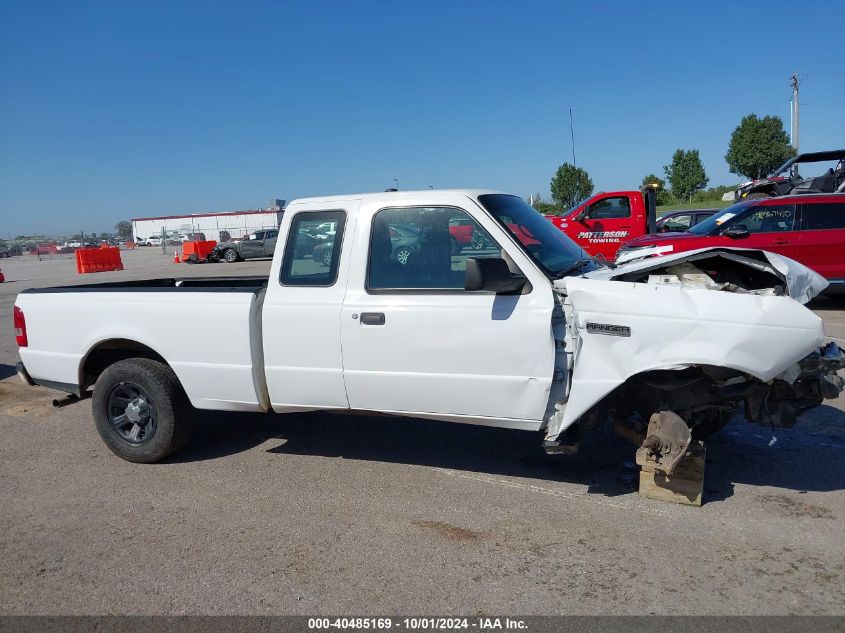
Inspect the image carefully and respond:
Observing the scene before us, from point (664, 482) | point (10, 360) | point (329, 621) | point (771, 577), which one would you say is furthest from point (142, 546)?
point (10, 360)

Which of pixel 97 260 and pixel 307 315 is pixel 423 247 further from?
pixel 97 260

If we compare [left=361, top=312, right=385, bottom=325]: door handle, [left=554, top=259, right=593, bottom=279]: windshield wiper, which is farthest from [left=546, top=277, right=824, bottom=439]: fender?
[left=361, top=312, right=385, bottom=325]: door handle

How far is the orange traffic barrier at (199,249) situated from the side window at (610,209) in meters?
22.7

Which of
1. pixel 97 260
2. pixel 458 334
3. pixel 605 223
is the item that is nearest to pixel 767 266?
pixel 458 334

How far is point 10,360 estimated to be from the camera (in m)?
8.98

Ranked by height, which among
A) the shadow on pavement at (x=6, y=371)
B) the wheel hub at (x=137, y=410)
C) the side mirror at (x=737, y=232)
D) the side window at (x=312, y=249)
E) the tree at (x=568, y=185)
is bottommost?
the shadow on pavement at (x=6, y=371)

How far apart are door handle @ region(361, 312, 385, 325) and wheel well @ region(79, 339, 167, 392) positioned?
1761 millimetres

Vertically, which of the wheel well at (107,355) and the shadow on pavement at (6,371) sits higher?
the wheel well at (107,355)

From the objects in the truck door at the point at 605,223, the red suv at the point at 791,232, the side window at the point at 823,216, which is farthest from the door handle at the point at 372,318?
the truck door at the point at 605,223

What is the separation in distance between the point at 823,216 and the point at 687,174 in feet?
171

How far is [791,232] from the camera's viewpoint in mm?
10422

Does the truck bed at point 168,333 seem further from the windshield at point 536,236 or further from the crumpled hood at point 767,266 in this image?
the crumpled hood at point 767,266

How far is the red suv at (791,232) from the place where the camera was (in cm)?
1018

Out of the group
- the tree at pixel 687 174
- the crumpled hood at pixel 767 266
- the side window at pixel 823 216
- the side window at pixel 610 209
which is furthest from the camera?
the tree at pixel 687 174
